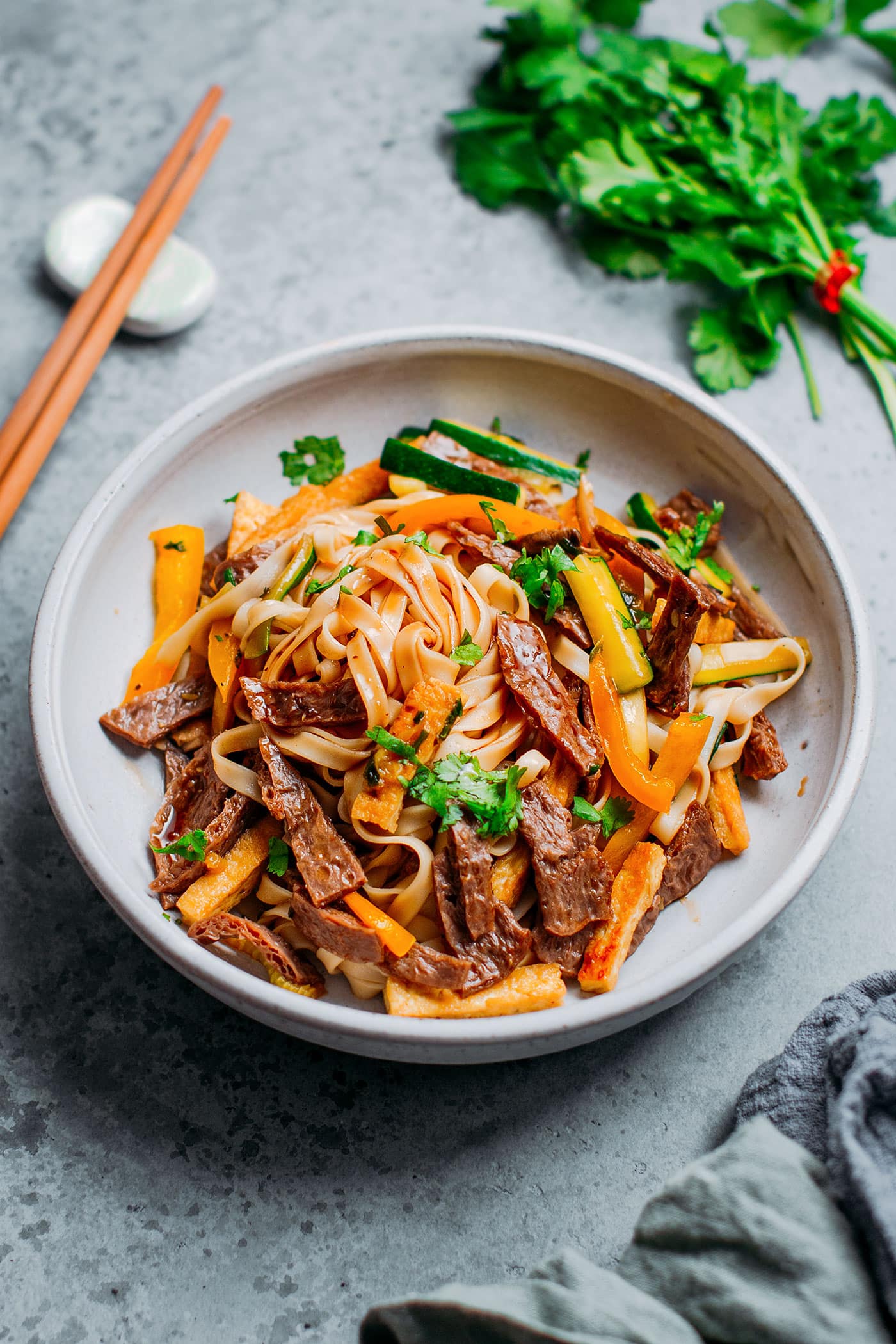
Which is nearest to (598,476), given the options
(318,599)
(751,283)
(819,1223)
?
(751,283)

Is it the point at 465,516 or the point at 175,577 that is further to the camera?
the point at 175,577

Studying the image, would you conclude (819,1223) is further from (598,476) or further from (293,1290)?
(598,476)

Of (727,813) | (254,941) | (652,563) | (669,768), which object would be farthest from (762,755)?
(254,941)

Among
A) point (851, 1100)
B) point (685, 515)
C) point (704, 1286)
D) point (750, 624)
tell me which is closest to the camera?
point (704, 1286)

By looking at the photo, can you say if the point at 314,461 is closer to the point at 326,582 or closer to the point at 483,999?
the point at 326,582

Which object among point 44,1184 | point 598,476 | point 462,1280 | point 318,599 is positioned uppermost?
point 598,476

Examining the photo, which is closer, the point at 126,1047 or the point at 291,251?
the point at 126,1047

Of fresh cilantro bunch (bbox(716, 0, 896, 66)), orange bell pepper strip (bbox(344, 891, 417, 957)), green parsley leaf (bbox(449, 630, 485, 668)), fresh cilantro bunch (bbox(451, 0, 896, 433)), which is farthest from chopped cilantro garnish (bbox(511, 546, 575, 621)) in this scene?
fresh cilantro bunch (bbox(716, 0, 896, 66))
